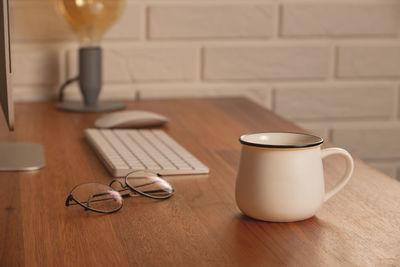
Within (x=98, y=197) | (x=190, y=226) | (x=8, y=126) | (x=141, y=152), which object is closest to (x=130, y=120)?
(x=141, y=152)

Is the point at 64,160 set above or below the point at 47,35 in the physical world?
below

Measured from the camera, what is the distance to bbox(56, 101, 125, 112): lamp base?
1443mm

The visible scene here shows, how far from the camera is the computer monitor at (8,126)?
812 millimetres

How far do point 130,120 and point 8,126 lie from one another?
37 centimetres

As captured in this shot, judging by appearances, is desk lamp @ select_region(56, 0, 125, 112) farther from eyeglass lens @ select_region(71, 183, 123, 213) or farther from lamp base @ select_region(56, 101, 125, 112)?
eyeglass lens @ select_region(71, 183, 123, 213)

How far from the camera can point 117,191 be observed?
0.80 m

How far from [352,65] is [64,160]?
105 centimetres

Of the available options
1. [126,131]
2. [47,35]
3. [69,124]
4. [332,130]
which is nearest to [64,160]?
[126,131]

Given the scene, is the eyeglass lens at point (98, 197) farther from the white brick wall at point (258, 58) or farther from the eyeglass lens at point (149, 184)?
the white brick wall at point (258, 58)

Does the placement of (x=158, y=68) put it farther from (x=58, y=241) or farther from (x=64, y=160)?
(x=58, y=241)

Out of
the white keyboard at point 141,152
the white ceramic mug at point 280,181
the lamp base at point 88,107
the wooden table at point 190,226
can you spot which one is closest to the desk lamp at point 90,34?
the lamp base at point 88,107

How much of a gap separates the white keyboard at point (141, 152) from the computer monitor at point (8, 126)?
0.10 m

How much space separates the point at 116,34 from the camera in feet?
5.32

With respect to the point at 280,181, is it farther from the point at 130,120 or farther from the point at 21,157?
the point at 130,120
